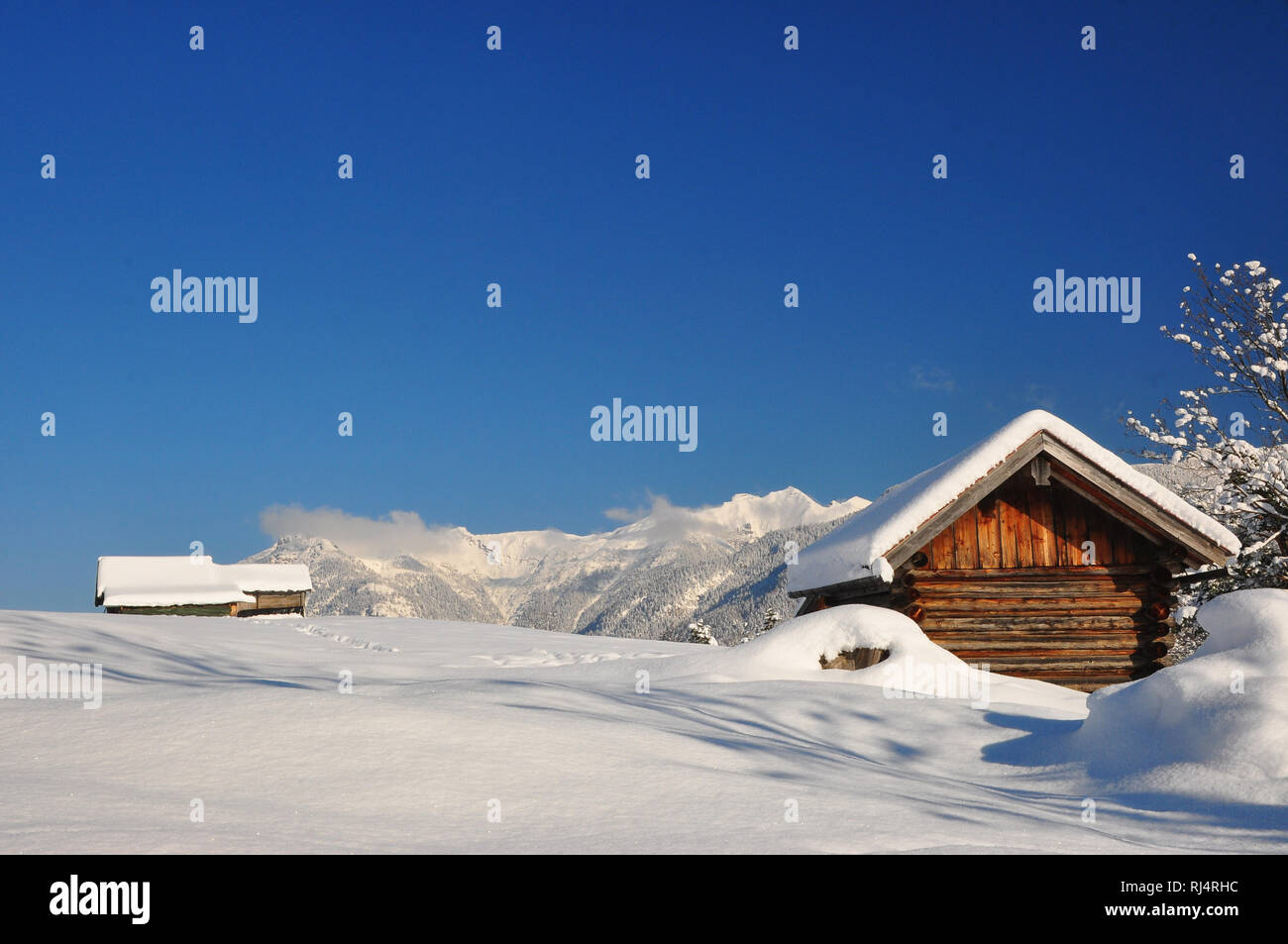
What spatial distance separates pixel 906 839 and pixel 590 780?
1.62m

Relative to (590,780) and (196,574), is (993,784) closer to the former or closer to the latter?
(590,780)

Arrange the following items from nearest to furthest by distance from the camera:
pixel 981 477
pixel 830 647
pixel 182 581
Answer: pixel 830 647 < pixel 981 477 < pixel 182 581

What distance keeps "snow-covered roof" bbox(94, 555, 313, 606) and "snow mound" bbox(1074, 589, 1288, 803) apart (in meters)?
32.2

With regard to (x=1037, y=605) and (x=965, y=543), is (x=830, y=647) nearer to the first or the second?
(x=965, y=543)

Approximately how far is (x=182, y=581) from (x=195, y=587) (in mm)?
780

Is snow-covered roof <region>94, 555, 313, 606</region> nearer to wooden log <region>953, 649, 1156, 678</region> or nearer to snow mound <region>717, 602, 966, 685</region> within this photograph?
snow mound <region>717, 602, 966, 685</region>

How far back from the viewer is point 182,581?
33188mm

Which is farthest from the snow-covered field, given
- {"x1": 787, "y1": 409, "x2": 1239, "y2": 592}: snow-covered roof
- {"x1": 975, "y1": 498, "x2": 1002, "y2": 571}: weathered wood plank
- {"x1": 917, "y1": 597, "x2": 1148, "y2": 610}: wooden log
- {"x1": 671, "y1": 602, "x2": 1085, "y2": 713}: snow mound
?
{"x1": 975, "y1": 498, "x2": 1002, "y2": 571}: weathered wood plank

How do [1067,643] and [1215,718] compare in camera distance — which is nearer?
[1215,718]

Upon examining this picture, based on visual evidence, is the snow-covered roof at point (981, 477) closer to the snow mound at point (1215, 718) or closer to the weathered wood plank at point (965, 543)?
the weathered wood plank at point (965, 543)

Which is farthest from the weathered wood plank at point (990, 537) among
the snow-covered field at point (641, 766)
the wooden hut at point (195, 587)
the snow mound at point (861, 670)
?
the wooden hut at point (195, 587)

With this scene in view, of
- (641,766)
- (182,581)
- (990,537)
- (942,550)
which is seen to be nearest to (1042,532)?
(990,537)

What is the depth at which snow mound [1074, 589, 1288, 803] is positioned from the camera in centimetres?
550

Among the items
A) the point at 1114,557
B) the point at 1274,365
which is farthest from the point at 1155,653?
the point at 1274,365
